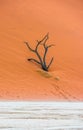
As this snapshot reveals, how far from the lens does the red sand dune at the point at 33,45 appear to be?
13984 millimetres

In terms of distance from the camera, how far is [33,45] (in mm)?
18391

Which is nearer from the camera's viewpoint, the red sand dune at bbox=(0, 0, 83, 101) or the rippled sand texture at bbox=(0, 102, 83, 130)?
the rippled sand texture at bbox=(0, 102, 83, 130)

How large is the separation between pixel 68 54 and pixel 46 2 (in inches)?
294

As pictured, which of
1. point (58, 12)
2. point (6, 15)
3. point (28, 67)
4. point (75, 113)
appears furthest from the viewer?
point (58, 12)

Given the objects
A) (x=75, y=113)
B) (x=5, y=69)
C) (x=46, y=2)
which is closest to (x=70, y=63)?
(x=5, y=69)

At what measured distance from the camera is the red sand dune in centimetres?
1398

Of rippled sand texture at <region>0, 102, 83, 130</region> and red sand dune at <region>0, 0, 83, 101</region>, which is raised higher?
rippled sand texture at <region>0, 102, 83, 130</region>

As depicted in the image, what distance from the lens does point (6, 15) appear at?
21.0 metres

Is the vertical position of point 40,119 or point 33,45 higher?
point 40,119

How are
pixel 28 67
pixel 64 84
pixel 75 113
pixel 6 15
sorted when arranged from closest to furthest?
pixel 75 113, pixel 64 84, pixel 28 67, pixel 6 15

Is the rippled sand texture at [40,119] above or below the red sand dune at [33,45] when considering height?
above

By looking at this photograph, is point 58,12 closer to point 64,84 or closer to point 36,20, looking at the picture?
point 36,20

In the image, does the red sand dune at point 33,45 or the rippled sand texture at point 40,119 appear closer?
the rippled sand texture at point 40,119

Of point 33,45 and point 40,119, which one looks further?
point 33,45
